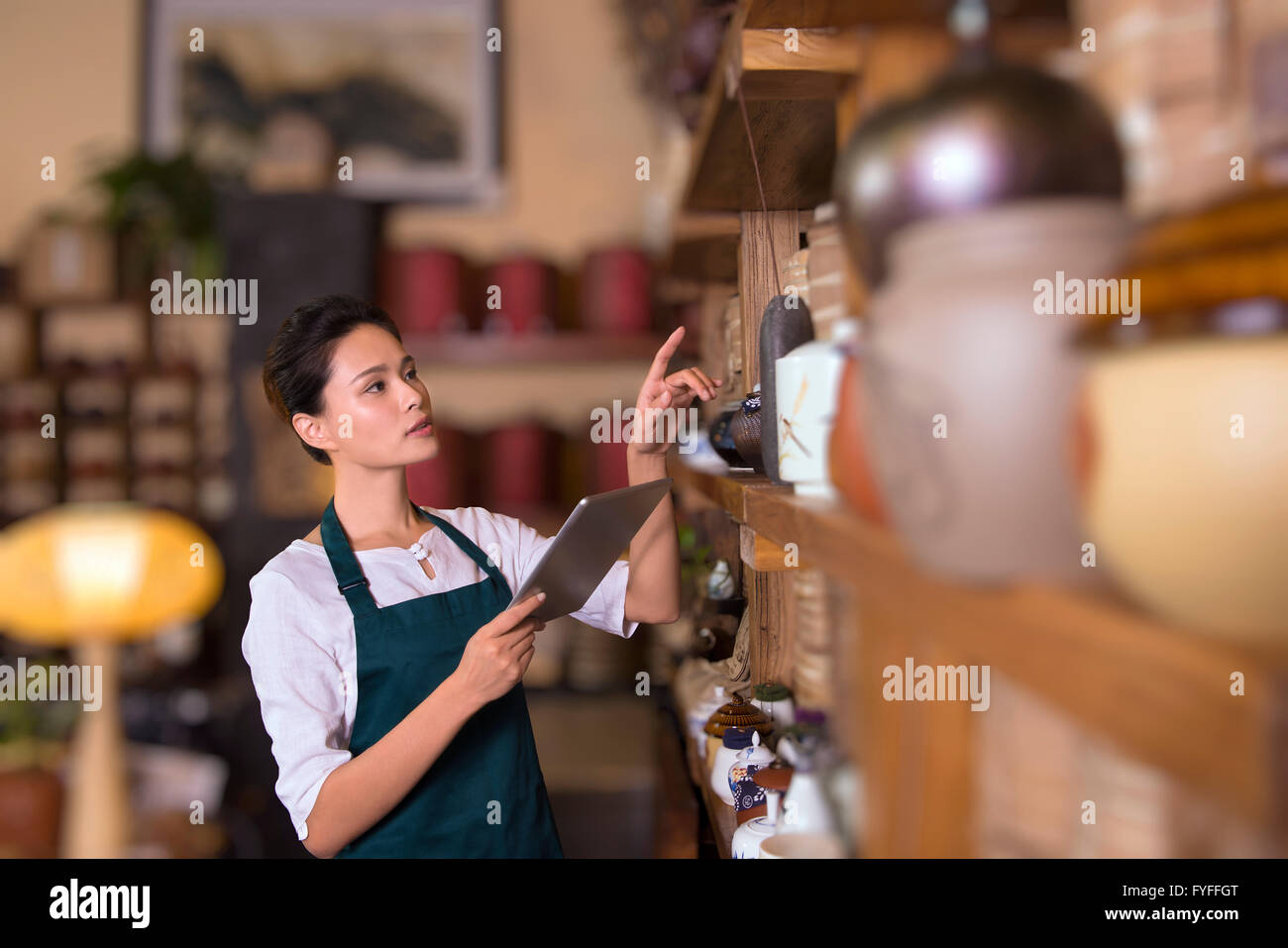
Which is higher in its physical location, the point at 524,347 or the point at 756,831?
the point at 524,347

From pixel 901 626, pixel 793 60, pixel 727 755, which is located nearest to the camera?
pixel 901 626

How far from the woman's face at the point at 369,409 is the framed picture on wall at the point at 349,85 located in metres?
1.69

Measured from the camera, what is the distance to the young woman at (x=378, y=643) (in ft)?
2.47

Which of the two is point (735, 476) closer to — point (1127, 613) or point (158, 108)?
point (1127, 613)

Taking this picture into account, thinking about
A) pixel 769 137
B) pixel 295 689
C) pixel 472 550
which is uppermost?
pixel 769 137

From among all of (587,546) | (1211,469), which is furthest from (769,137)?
(1211,469)

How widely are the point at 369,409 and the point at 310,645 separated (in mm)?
204

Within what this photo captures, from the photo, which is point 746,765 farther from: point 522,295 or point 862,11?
point 522,295

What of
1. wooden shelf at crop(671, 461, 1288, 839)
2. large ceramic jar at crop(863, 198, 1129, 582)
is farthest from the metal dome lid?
wooden shelf at crop(671, 461, 1288, 839)

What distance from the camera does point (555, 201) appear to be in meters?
2.35

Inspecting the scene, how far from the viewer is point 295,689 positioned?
753 mm

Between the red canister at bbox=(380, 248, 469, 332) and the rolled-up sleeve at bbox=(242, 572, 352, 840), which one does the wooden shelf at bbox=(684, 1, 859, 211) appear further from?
the red canister at bbox=(380, 248, 469, 332)
